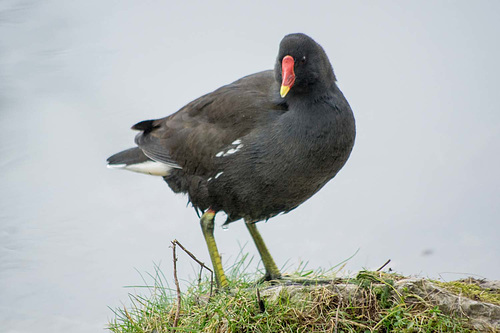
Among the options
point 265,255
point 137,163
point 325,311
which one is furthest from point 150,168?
point 325,311

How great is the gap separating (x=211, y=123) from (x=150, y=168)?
0.80 metres

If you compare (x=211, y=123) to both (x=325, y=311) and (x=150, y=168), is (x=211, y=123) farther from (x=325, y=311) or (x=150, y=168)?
(x=325, y=311)

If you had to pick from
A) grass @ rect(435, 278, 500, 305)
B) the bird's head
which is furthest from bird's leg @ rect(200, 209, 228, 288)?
Answer: grass @ rect(435, 278, 500, 305)

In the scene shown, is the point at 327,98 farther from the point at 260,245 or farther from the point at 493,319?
the point at 493,319

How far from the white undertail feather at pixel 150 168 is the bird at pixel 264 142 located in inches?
0.6

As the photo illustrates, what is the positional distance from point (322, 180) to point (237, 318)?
50.9 inches

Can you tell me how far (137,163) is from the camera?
19.5 ft

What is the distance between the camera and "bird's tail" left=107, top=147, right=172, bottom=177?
567 cm

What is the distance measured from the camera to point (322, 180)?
4.96m

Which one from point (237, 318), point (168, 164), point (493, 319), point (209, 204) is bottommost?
point (493, 319)

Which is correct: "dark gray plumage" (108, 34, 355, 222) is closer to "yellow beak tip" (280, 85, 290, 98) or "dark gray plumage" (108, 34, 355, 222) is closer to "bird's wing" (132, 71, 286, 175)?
"bird's wing" (132, 71, 286, 175)

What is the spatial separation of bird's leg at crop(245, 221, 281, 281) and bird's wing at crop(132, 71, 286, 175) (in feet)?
2.54

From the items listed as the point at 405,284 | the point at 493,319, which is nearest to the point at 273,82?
the point at 405,284

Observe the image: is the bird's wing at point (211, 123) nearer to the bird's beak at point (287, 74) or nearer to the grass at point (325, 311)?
the bird's beak at point (287, 74)
